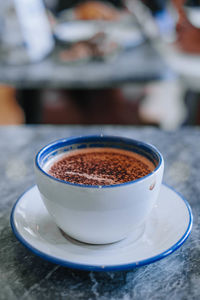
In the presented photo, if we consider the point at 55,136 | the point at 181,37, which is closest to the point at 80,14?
the point at 181,37

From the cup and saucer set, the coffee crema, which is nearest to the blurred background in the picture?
the coffee crema

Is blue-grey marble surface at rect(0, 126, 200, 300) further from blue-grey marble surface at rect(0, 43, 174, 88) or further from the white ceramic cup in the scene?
blue-grey marble surface at rect(0, 43, 174, 88)

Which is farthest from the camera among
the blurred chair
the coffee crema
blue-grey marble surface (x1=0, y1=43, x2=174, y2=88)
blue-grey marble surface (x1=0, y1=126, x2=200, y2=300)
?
the blurred chair

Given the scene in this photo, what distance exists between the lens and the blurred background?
161 cm

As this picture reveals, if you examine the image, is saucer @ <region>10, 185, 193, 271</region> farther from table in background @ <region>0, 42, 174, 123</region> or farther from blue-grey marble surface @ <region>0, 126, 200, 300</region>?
table in background @ <region>0, 42, 174, 123</region>

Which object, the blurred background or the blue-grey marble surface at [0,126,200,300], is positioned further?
the blurred background

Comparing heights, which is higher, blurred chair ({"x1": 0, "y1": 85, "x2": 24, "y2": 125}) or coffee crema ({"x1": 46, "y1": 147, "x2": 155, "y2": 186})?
coffee crema ({"x1": 46, "y1": 147, "x2": 155, "y2": 186})

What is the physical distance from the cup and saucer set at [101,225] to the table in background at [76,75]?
1032 millimetres

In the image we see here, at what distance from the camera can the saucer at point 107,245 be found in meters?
0.47

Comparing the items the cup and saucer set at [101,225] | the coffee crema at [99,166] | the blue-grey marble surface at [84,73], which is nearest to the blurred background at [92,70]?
the blue-grey marble surface at [84,73]

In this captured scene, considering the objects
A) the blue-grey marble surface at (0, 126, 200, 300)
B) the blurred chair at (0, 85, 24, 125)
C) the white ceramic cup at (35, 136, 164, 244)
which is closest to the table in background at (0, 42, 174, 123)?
the blue-grey marble surface at (0, 126, 200, 300)

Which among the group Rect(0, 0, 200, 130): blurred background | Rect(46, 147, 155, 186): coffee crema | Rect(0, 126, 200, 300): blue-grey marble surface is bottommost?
Rect(0, 0, 200, 130): blurred background

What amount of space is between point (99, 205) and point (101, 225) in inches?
1.4

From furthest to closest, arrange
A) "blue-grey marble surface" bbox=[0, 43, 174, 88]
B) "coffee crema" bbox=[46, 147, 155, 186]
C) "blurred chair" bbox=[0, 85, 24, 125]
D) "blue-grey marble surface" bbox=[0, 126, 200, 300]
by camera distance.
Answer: "blurred chair" bbox=[0, 85, 24, 125] → "blue-grey marble surface" bbox=[0, 43, 174, 88] → "coffee crema" bbox=[46, 147, 155, 186] → "blue-grey marble surface" bbox=[0, 126, 200, 300]
